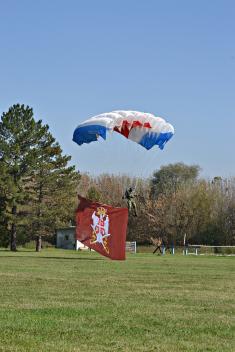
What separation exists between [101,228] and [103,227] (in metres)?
0.12

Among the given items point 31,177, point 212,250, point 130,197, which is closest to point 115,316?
point 130,197

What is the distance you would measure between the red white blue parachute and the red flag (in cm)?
790

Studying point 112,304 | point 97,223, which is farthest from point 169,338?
point 97,223

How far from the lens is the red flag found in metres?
34.2

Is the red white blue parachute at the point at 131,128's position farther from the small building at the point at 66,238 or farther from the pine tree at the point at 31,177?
the small building at the point at 66,238

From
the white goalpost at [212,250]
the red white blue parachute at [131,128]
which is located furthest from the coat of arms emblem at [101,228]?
the white goalpost at [212,250]

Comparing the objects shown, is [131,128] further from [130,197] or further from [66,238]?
[66,238]

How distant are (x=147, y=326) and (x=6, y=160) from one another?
47056mm

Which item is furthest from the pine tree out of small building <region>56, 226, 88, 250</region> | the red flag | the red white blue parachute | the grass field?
the grass field

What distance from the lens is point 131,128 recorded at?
→ 26922mm

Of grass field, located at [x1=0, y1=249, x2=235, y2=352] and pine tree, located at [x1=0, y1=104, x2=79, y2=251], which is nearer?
grass field, located at [x1=0, y1=249, x2=235, y2=352]

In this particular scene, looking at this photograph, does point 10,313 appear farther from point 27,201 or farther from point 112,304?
point 27,201

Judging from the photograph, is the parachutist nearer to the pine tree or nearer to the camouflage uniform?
the camouflage uniform

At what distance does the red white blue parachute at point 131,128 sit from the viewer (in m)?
26.5
